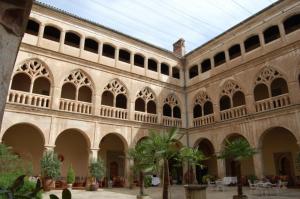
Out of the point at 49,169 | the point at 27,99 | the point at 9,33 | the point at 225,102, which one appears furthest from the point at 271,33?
the point at 9,33

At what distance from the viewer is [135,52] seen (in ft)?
63.2

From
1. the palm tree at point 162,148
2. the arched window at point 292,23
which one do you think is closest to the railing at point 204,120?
the arched window at point 292,23

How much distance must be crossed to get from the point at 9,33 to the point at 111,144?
710 inches

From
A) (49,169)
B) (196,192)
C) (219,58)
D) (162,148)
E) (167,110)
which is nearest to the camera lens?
(196,192)

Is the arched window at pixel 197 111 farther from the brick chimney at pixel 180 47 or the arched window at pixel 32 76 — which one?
the arched window at pixel 32 76

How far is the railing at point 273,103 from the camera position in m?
14.2

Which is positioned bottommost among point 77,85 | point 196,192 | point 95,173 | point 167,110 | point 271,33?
point 196,192

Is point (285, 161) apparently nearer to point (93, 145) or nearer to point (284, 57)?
point (284, 57)

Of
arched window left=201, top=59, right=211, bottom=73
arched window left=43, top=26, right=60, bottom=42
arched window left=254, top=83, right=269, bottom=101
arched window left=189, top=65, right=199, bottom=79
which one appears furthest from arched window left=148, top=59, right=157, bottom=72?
arched window left=254, top=83, right=269, bottom=101

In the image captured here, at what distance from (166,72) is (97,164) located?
10.5 m

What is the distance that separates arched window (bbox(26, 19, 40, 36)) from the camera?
1537 cm

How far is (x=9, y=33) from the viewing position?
1605mm

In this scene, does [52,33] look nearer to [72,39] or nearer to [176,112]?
[72,39]

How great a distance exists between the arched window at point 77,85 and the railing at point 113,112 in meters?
1.68
